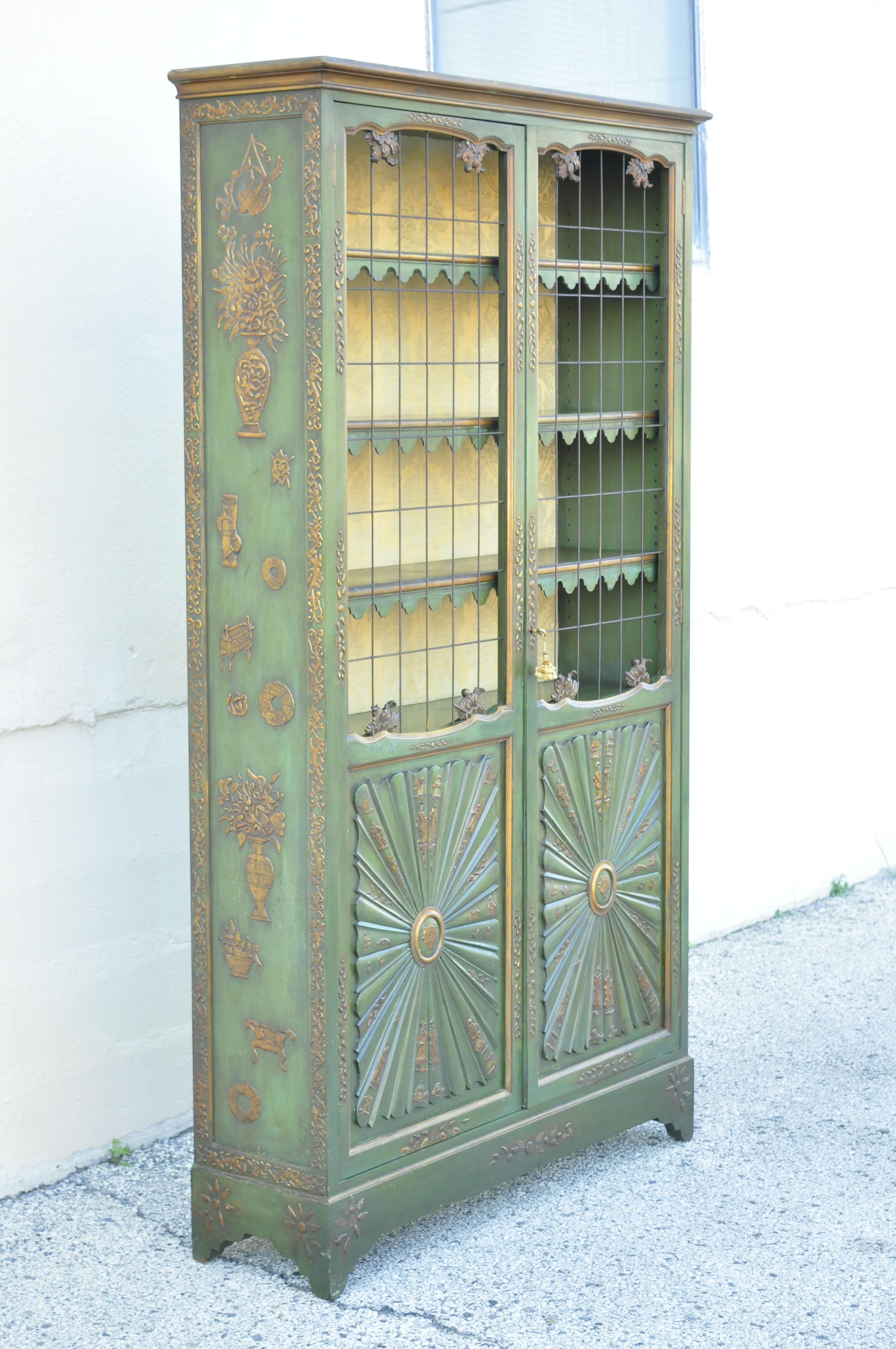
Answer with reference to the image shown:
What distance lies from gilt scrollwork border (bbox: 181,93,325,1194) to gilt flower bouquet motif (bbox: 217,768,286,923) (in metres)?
0.06

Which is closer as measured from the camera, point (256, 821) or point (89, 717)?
point (256, 821)

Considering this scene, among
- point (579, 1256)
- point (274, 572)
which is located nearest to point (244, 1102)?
point (579, 1256)

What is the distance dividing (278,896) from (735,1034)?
1.81m

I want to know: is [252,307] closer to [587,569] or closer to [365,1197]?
[587,569]

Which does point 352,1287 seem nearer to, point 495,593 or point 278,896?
point 278,896

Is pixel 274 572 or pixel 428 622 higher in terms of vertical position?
pixel 274 572

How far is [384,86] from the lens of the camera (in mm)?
2742

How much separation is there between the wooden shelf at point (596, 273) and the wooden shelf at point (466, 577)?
22.0 inches

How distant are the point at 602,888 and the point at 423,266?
1335mm

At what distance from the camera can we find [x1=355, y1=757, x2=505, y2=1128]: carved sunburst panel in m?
2.95

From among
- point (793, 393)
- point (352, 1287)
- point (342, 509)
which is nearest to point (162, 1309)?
point (352, 1287)

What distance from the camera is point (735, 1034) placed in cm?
427

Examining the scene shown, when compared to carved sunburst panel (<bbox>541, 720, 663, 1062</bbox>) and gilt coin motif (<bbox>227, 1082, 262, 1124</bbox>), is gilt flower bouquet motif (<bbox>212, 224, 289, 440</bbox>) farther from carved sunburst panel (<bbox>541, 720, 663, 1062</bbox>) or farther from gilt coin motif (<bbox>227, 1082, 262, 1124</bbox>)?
gilt coin motif (<bbox>227, 1082, 262, 1124</bbox>)

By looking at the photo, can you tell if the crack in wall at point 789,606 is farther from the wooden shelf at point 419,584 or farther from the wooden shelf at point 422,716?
the wooden shelf at point 419,584
